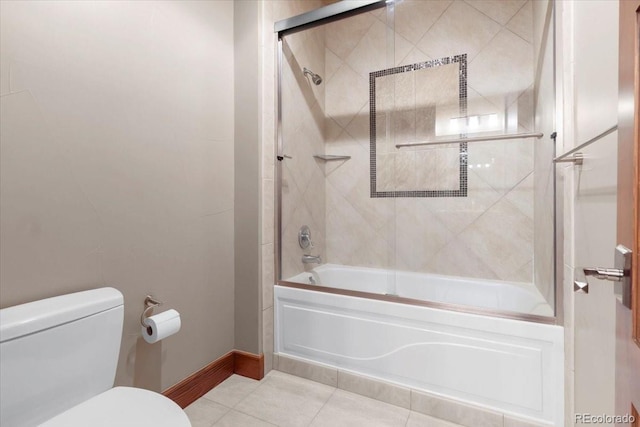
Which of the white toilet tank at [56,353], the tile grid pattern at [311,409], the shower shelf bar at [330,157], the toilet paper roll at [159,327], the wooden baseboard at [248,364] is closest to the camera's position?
the white toilet tank at [56,353]

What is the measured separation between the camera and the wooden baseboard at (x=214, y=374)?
1625 mm

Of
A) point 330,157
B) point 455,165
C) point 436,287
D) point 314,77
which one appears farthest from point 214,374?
point 314,77

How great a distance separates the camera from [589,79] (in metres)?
1.10

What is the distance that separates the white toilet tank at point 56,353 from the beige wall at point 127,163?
0.50 ft

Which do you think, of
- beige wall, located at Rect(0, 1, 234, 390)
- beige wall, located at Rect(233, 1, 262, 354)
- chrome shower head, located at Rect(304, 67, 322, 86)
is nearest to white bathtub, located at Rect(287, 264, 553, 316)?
beige wall, located at Rect(233, 1, 262, 354)

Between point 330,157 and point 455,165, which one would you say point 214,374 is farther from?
point 455,165

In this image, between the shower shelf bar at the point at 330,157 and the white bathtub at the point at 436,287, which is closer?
the white bathtub at the point at 436,287

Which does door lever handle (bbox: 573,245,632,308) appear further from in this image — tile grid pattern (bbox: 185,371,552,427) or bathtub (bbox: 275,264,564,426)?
tile grid pattern (bbox: 185,371,552,427)

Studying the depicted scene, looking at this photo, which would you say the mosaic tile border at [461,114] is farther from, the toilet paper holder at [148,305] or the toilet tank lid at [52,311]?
the toilet tank lid at [52,311]

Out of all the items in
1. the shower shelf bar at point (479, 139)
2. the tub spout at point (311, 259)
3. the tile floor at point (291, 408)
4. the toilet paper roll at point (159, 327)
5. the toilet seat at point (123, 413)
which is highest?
the shower shelf bar at point (479, 139)

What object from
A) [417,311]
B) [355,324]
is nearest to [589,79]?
[417,311]

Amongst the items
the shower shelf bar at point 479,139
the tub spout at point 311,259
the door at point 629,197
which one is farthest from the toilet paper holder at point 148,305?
the shower shelf bar at point 479,139

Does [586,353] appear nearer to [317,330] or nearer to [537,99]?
[317,330]

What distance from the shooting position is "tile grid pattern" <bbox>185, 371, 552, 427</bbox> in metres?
1.52
